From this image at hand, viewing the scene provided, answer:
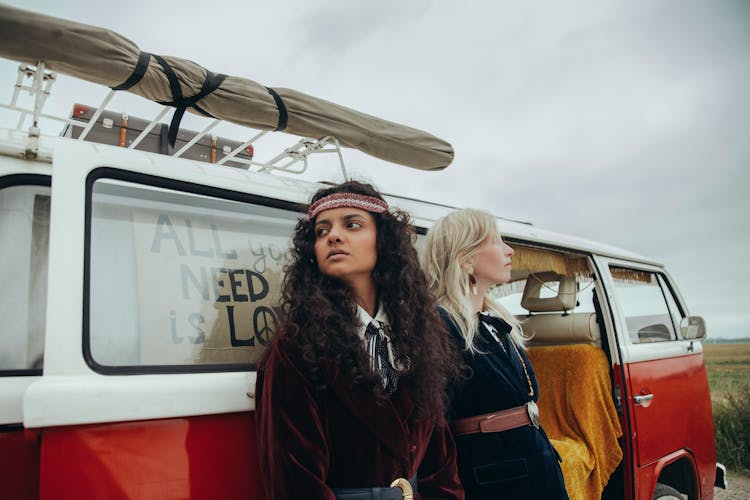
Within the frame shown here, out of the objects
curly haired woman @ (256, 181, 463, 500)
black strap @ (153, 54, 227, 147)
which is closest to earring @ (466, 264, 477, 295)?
curly haired woman @ (256, 181, 463, 500)

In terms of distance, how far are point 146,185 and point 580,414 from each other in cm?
300

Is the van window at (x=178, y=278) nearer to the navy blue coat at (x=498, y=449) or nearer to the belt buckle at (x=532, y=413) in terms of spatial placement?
the navy blue coat at (x=498, y=449)

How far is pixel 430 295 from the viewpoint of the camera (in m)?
1.88

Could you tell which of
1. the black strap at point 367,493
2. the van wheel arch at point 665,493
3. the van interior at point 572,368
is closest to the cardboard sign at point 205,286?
the black strap at point 367,493

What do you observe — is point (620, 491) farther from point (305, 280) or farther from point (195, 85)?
point (195, 85)

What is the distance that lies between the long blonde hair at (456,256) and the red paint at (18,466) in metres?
1.44

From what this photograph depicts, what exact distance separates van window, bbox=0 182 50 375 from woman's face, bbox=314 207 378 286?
82 cm

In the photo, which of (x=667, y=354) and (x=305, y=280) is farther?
(x=667, y=354)

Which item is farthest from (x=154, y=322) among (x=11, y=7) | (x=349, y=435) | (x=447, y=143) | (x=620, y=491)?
(x=620, y=491)

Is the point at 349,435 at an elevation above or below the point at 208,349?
below

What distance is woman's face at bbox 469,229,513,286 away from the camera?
2.26 m

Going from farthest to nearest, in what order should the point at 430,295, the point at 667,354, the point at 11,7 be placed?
the point at 667,354
the point at 430,295
the point at 11,7

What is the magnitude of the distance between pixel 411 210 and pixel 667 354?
7.66ft

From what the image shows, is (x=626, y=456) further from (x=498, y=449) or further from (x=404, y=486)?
(x=404, y=486)
